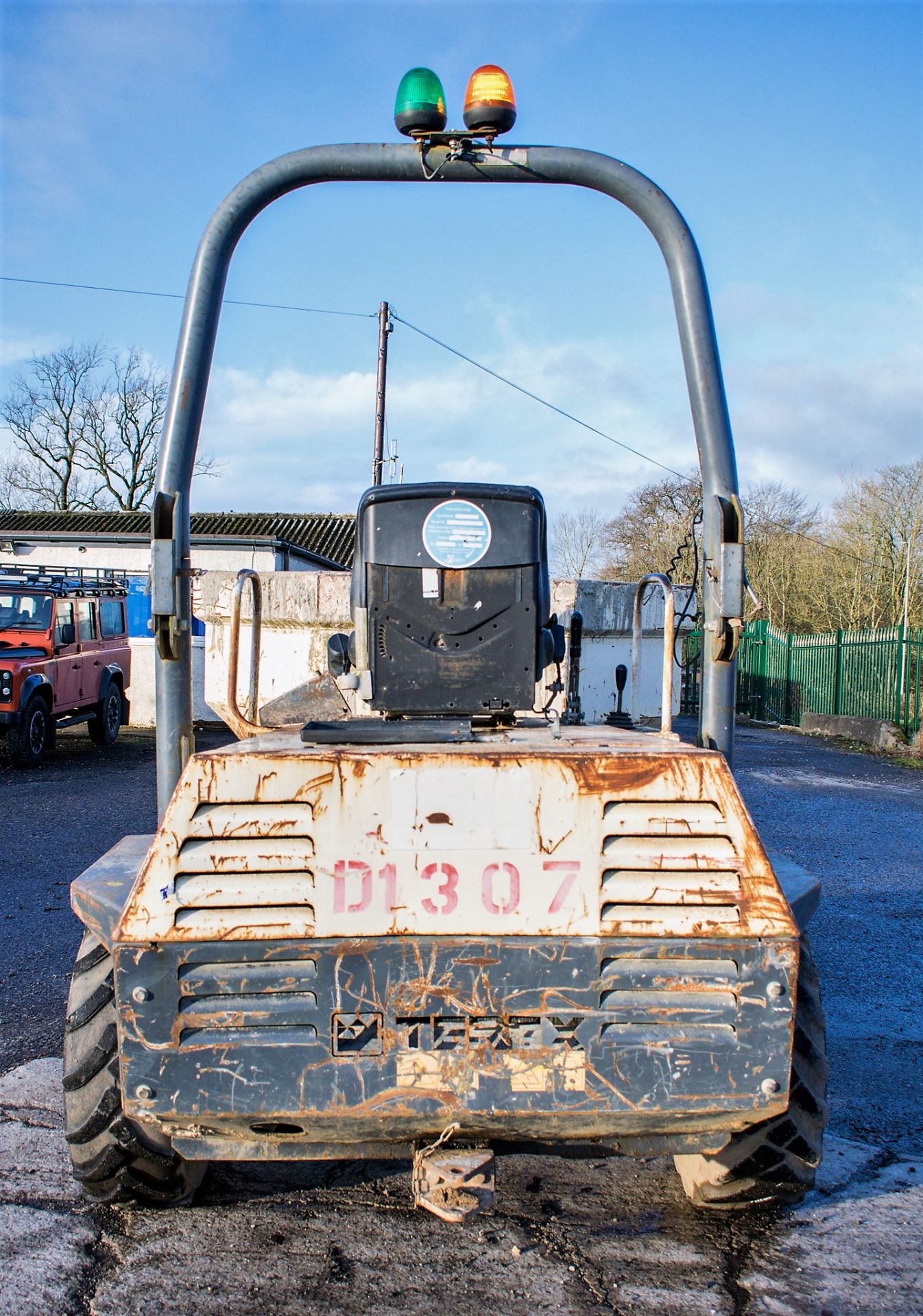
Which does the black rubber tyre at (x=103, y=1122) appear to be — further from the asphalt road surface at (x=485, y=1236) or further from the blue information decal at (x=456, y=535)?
the blue information decal at (x=456, y=535)

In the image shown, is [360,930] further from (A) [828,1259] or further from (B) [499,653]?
(A) [828,1259]

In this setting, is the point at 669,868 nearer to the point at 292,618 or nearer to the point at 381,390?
the point at 292,618

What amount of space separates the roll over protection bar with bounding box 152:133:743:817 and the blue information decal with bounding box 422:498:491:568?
654mm

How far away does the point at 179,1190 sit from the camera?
298cm

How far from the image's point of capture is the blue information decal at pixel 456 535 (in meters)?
3.17

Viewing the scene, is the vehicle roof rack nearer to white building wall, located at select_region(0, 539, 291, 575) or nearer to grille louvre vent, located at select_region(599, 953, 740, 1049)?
white building wall, located at select_region(0, 539, 291, 575)

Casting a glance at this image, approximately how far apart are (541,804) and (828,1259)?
1.56 meters

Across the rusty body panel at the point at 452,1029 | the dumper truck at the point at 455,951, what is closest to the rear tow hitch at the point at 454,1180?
the dumper truck at the point at 455,951

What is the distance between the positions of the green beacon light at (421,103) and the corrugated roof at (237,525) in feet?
89.7

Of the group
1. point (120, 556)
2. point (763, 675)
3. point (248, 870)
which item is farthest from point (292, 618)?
point (763, 675)

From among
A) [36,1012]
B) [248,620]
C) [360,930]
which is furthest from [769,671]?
[360,930]

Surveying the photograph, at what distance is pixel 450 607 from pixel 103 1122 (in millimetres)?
1678

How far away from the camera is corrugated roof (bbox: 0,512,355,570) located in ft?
105

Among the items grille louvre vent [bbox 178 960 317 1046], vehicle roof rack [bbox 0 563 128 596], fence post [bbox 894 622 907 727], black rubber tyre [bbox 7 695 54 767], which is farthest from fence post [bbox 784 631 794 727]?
grille louvre vent [bbox 178 960 317 1046]
